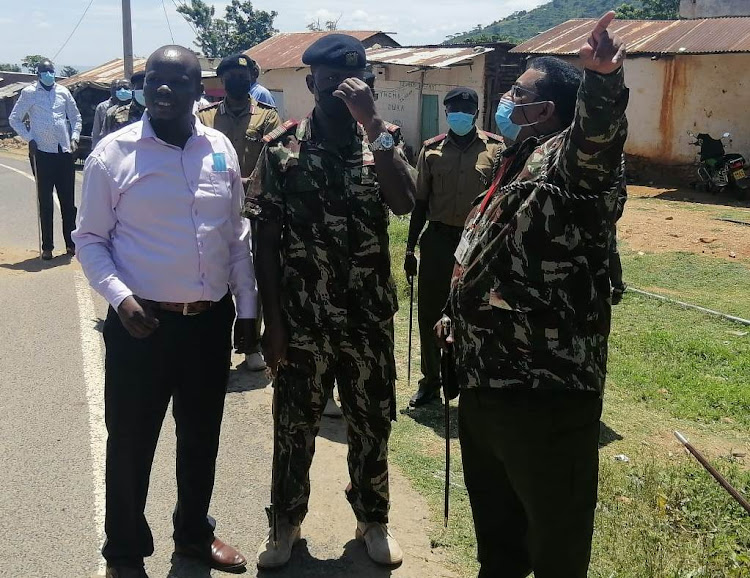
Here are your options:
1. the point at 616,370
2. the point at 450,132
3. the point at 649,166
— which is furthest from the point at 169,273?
the point at 649,166

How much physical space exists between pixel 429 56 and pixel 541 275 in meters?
18.5

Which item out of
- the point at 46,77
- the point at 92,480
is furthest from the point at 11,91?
the point at 92,480

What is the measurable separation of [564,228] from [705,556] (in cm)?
189

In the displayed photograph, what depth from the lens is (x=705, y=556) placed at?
318 cm

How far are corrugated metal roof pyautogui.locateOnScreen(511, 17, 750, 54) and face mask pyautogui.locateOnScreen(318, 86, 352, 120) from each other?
13623 millimetres

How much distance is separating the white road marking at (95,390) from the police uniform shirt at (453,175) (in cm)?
248

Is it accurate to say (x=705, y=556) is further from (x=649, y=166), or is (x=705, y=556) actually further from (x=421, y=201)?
(x=649, y=166)

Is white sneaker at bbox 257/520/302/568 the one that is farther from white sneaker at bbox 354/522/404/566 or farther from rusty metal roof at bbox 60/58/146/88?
rusty metal roof at bbox 60/58/146/88

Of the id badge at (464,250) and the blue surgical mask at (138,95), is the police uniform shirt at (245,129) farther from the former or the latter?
the id badge at (464,250)

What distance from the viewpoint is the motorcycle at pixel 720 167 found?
1455 cm

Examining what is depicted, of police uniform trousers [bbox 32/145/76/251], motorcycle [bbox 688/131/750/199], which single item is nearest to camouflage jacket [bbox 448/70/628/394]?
police uniform trousers [bbox 32/145/76/251]

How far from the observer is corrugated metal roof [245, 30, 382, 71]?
2530cm

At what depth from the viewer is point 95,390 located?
17.0 feet

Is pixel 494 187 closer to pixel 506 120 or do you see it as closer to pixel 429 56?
pixel 506 120
